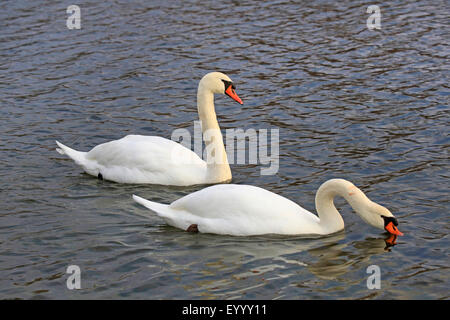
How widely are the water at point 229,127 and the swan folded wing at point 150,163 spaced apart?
0.78ft

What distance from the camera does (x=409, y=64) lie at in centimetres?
1546

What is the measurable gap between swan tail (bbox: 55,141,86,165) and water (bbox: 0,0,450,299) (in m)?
0.32

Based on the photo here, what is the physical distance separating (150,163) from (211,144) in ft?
2.90

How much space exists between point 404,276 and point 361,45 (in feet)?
32.2

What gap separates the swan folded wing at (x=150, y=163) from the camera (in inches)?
423

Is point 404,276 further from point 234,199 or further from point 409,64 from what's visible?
point 409,64

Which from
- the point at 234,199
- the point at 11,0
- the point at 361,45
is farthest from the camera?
the point at 11,0

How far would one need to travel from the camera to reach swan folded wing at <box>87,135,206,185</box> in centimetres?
1074
